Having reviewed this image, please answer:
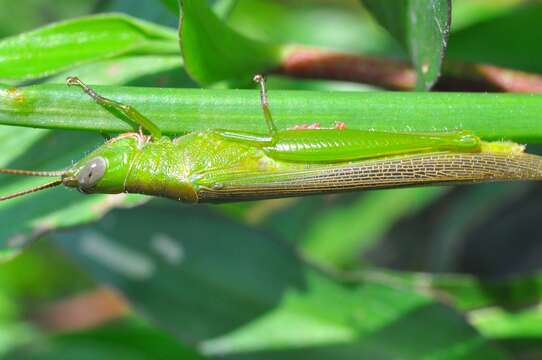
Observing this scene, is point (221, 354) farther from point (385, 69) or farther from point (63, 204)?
point (385, 69)

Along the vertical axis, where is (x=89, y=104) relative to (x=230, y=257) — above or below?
below

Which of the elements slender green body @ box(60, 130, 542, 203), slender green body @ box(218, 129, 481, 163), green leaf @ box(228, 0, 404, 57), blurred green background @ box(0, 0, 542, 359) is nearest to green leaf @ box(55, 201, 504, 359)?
blurred green background @ box(0, 0, 542, 359)

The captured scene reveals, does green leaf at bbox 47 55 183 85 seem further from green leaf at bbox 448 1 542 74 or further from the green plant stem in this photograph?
green leaf at bbox 448 1 542 74

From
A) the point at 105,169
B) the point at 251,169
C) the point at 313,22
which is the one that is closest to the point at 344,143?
the point at 251,169

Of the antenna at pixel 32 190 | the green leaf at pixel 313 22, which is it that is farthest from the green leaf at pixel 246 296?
the green leaf at pixel 313 22

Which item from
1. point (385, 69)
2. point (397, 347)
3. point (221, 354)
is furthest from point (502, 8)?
point (221, 354)

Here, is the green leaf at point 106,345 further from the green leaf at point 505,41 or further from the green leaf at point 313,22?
the green leaf at point 313,22

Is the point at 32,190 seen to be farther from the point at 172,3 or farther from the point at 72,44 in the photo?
the point at 172,3
